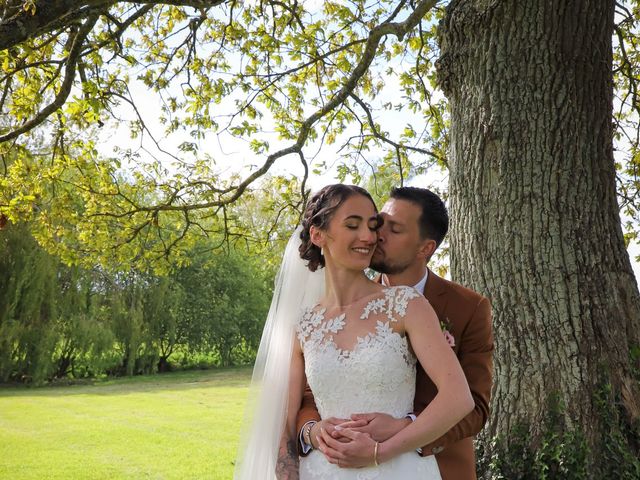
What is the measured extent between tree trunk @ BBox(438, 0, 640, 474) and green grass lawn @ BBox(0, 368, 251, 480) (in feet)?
24.3

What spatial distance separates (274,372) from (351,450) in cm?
59

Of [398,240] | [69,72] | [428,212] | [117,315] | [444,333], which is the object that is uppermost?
[69,72]

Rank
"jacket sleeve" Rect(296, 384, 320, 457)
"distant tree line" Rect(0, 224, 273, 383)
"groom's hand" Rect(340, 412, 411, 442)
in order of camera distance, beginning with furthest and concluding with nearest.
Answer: "distant tree line" Rect(0, 224, 273, 383)
"jacket sleeve" Rect(296, 384, 320, 457)
"groom's hand" Rect(340, 412, 411, 442)

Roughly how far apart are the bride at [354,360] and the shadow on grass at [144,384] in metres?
20.2

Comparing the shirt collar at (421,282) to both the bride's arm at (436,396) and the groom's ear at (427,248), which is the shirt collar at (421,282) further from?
the bride's arm at (436,396)

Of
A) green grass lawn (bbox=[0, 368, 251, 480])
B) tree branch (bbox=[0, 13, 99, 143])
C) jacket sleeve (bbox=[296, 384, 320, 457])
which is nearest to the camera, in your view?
jacket sleeve (bbox=[296, 384, 320, 457])

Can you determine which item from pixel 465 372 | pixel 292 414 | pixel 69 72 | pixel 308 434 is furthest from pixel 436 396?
pixel 69 72

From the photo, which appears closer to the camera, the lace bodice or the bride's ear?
the lace bodice

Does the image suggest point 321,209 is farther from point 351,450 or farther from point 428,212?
point 351,450

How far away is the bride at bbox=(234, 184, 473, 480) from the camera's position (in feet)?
7.49

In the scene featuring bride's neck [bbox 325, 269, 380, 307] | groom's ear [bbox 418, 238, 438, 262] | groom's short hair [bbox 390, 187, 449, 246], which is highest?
groom's short hair [bbox 390, 187, 449, 246]

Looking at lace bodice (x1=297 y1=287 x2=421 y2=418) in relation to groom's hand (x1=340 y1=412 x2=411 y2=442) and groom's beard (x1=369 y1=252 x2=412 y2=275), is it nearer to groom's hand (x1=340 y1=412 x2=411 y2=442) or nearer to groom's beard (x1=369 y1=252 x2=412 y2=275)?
groom's hand (x1=340 y1=412 x2=411 y2=442)

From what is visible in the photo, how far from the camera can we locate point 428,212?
2787 millimetres

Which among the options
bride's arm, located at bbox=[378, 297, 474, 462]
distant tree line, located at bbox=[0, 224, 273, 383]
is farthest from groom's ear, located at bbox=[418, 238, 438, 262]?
distant tree line, located at bbox=[0, 224, 273, 383]
